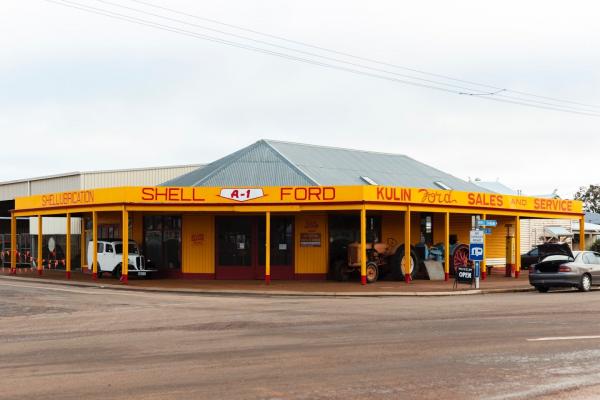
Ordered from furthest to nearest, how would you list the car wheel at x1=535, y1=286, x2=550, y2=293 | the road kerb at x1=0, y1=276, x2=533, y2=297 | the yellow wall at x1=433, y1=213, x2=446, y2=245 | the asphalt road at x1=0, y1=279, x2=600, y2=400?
the yellow wall at x1=433, y1=213, x2=446, y2=245 < the car wheel at x1=535, y1=286, x2=550, y2=293 < the road kerb at x1=0, y1=276, x2=533, y2=297 < the asphalt road at x1=0, y1=279, x2=600, y2=400

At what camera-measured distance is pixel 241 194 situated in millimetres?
30984

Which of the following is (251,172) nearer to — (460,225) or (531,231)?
(460,225)

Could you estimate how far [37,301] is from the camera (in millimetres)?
22844

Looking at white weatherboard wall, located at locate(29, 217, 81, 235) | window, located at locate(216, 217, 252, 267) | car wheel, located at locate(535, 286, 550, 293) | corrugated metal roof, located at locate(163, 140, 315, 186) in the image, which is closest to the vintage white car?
window, located at locate(216, 217, 252, 267)

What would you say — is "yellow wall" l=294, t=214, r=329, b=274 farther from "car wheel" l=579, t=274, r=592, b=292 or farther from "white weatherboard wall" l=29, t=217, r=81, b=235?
"white weatherboard wall" l=29, t=217, r=81, b=235

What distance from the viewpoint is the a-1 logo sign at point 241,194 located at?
1214 inches

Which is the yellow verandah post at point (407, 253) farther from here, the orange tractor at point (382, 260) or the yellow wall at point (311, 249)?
the yellow wall at point (311, 249)

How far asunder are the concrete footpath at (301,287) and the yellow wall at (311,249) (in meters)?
1.52

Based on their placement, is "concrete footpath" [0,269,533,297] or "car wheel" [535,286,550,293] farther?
"car wheel" [535,286,550,293]

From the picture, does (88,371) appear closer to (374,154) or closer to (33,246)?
(374,154)

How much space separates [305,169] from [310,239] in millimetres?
4039

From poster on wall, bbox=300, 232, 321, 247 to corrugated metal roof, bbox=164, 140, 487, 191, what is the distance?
2.35 metres

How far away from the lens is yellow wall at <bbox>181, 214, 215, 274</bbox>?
3394cm

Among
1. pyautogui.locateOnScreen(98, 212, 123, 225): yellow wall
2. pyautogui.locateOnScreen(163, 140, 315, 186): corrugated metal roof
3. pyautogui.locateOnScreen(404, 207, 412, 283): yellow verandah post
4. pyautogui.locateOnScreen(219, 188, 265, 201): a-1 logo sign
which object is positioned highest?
pyautogui.locateOnScreen(163, 140, 315, 186): corrugated metal roof
